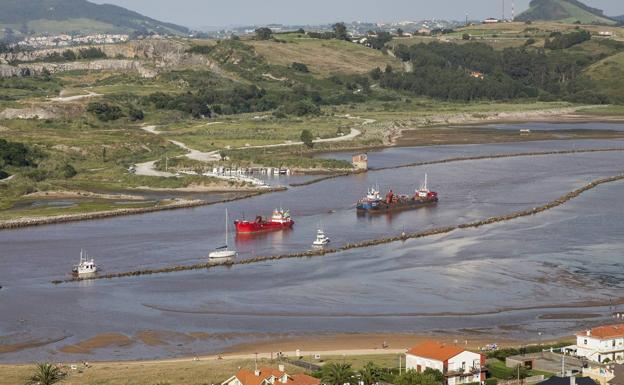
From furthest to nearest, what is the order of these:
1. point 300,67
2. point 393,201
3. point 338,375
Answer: point 300,67
point 393,201
point 338,375

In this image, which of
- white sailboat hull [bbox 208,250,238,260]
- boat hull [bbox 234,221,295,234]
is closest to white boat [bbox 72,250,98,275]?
white sailboat hull [bbox 208,250,238,260]

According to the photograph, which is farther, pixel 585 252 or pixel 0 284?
pixel 585 252

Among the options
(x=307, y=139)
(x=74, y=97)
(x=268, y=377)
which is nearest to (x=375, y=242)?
(x=268, y=377)

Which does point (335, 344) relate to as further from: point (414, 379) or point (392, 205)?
point (392, 205)

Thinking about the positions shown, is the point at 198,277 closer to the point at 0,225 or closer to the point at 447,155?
the point at 0,225

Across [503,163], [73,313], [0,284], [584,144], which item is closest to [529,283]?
[73,313]

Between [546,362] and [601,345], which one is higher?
[601,345]
